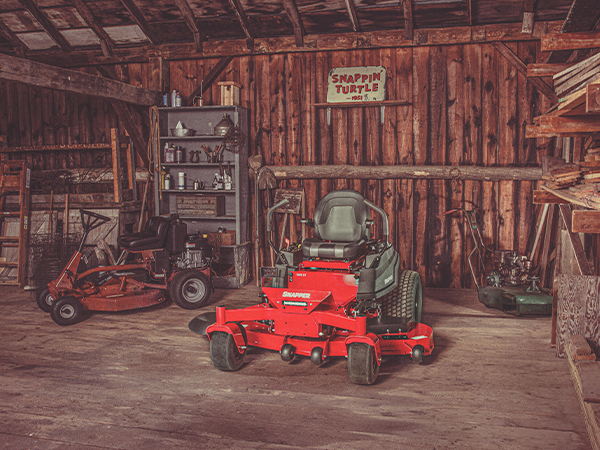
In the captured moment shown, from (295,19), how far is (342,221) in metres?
3.18

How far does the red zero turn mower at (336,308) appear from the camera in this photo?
145 inches

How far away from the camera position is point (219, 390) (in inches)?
138

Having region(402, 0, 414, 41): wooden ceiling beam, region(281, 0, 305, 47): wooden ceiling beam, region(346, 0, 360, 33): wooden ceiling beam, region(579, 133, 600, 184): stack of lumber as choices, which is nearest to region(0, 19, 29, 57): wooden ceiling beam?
region(281, 0, 305, 47): wooden ceiling beam

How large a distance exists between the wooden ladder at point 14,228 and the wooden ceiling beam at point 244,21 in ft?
11.2

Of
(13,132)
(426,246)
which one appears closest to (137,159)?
(13,132)

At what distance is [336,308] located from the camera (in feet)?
13.3

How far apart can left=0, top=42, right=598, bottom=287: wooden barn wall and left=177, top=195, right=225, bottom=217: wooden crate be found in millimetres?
837

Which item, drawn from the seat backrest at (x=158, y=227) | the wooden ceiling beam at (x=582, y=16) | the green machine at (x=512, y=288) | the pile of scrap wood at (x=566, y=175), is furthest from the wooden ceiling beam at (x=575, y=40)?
the seat backrest at (x=158, y=227)

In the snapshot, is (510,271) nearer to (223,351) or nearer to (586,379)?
(586,379)

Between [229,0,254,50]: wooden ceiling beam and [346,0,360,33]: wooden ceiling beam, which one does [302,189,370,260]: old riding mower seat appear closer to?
[346,0,360,33]: wooden ceiling beam

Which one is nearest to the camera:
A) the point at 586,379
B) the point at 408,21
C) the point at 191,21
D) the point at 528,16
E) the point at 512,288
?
the point at 586,379

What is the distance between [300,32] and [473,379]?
483 centimetres

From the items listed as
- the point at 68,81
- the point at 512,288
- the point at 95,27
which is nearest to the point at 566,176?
the point at 512,288

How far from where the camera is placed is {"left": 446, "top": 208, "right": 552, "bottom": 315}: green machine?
530 centimetres
